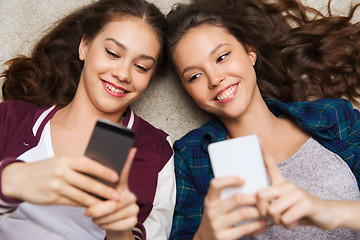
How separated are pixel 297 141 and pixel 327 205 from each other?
55cm

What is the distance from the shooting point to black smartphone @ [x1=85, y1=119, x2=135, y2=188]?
92 cm

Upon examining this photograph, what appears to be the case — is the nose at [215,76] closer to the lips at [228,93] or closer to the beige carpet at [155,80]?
the lips at [228,93]

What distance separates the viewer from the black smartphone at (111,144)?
92cm

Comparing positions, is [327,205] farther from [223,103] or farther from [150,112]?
[150,112]

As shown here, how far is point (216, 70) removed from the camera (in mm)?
1500

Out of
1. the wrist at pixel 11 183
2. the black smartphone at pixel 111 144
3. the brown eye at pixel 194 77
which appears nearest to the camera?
the black smartphone at pixel 111 144

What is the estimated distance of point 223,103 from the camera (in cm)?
152

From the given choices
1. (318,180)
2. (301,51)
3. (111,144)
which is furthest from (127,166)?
(301,51)

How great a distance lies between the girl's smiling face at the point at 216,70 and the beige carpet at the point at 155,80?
0.32 metres

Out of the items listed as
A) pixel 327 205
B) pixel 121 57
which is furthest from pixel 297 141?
pixel 121 57

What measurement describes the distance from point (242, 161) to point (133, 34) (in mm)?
802

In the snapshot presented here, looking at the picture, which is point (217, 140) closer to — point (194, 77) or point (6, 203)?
point (194, 77)

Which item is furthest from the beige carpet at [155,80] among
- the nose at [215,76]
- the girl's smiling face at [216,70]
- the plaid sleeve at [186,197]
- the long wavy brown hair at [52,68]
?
the nose at [215,76]

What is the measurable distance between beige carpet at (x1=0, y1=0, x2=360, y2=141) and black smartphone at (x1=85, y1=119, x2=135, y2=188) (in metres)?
0.97
